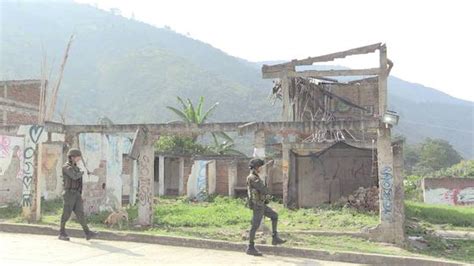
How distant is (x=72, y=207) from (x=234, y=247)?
10.8ft

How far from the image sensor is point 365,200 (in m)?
16.3

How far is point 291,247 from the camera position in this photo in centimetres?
989

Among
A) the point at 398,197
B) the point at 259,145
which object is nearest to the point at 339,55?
the point at 259,145

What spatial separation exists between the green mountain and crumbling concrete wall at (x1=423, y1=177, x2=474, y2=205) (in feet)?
117

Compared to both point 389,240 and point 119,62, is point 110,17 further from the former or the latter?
point 389,240

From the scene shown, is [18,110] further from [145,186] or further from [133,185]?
[145,186]

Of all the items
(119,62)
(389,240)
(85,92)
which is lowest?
(389,240)

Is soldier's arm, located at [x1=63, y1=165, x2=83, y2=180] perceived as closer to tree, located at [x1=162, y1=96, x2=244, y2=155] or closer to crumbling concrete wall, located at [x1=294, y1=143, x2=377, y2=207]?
crumbling concrete wall, located at [x1=294, y1=143, x2=377, y2=207]

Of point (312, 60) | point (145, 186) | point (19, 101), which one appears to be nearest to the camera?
point (145, 186)

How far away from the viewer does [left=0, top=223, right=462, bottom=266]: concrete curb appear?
30.6 ft

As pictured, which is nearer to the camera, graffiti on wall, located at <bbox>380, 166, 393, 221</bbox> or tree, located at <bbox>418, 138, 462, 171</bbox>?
graffiti on wall, located at <bbox>380, 166, 393, 221</bbox>

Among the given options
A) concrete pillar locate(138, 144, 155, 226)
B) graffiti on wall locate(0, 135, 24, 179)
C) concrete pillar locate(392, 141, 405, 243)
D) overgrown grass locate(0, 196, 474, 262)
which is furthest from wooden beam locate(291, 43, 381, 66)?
graffiti on wall locate(0, 135, 24, 179)

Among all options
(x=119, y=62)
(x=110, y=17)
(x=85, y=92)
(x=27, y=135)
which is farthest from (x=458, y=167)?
(x=110, y=17)

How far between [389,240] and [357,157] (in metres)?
6.97
